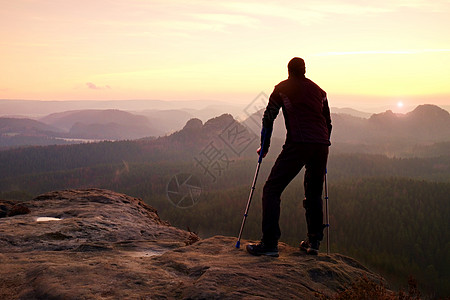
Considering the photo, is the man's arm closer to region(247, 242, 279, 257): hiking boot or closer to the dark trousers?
the dark trousers

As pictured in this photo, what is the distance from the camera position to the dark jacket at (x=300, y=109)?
763cm

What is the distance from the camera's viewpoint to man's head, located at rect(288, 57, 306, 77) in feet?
26.1

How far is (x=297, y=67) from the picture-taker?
7961 mm

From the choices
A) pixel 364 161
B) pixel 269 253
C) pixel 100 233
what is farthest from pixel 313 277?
pixel 364 161

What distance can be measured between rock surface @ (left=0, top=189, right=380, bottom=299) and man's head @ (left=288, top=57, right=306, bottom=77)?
4.36 metres

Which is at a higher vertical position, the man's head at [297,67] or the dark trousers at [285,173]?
the man's head at [297,67]

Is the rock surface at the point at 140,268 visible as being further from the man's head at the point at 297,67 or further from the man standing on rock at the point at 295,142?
the man's head at the point at 297,67

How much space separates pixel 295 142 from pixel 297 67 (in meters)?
1.85

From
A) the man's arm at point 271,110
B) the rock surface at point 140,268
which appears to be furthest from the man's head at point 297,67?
the rock surface at point 140,268

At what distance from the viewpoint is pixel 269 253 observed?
780cm

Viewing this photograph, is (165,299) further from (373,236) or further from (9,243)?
(373,236)

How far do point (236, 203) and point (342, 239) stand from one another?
2609cm

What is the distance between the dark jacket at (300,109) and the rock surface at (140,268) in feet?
9.41

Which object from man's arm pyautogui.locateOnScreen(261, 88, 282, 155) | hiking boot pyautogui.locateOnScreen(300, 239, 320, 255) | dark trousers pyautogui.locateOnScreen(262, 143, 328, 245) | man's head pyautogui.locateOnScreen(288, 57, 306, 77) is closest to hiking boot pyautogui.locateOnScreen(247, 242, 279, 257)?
dark trousers pyautogui.locateOnScreen(262, 143, 328, 245)
